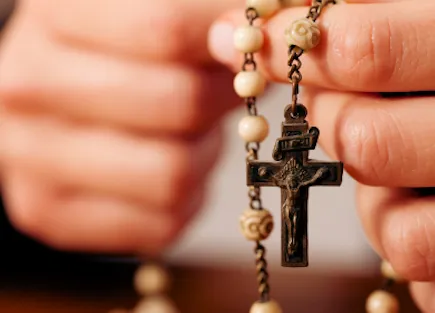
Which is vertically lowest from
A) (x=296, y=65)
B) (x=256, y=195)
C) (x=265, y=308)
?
(x=265, y=308)

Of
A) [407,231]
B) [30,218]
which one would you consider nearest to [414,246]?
[407,231]

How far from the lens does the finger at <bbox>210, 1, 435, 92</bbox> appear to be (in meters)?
0.61

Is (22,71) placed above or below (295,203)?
above

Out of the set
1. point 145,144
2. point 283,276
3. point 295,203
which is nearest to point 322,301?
point 283,276

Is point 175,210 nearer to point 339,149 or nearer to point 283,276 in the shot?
point 283,276

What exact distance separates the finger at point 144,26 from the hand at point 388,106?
0.84ft

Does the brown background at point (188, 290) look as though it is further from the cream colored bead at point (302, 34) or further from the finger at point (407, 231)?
the cream colored bead at point (302, 34)

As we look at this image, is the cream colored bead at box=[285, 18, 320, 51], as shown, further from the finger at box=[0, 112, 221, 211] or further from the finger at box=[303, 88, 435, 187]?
the finger at box=[0, 112, 221, 211]

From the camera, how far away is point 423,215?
2.09 ft

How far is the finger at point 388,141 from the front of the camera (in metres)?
0.62

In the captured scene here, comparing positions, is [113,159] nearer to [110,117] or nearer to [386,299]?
[110,117]

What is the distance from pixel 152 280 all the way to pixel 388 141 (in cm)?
66

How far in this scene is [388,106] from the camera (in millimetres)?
635

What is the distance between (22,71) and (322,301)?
0.70m
